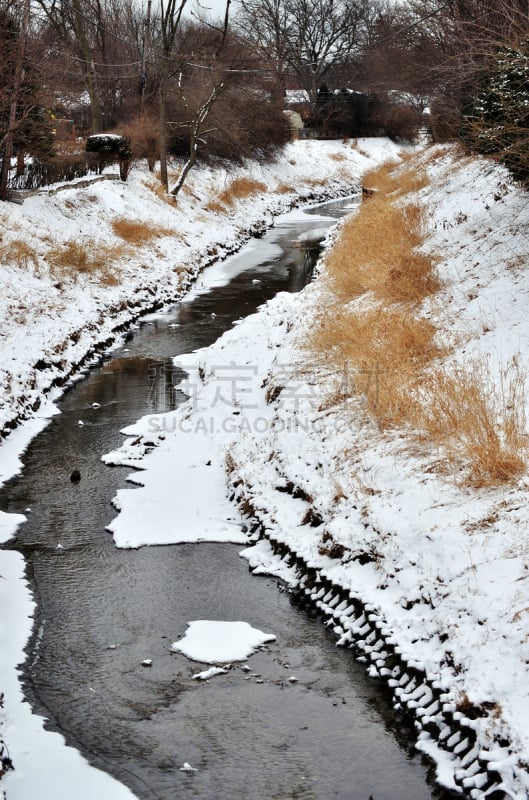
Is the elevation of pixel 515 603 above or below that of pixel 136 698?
above

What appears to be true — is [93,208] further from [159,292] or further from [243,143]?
[243,143]

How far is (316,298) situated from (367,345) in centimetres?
417

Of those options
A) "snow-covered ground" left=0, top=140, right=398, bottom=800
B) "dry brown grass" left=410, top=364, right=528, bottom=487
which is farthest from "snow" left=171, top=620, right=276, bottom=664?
"dry brown grass" left=410, top=364, right=528, bottom=487

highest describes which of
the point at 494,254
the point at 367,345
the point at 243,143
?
the point at 243,143

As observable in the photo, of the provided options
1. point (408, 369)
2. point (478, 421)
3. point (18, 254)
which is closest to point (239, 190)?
point (18, 254)

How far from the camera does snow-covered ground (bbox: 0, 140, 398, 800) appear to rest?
5.39 m

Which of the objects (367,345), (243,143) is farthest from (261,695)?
(243,143)

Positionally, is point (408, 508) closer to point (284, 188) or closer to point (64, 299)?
point (64, 299)

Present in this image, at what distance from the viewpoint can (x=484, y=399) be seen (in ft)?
25.8

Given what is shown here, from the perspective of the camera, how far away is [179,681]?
244 inches

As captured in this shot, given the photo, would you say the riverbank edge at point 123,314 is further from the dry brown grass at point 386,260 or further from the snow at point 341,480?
the dry brown grass at point 386,260

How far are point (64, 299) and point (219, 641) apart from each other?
1119 cm

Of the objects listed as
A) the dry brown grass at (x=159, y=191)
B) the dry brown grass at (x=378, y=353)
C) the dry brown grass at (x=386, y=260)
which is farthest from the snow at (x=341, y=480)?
the dry brown grass at (x=159, y=191)

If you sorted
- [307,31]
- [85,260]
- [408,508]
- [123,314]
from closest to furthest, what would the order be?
[408,508]
[123,314]
[85,260]
[307,31]
